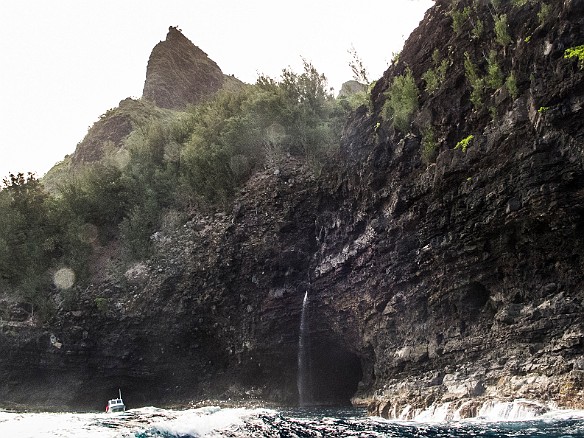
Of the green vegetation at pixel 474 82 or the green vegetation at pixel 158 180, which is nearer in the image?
the green vegetation at pixel 474 82

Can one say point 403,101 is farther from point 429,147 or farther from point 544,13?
point 544,13

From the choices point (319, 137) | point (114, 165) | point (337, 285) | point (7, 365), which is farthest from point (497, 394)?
point (114, 165)

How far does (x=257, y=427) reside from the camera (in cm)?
1464

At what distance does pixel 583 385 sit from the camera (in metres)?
14.8

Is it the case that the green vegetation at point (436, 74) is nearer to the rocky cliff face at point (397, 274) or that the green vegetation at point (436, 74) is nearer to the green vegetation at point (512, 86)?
the rocky cliff face at point (397, 274)

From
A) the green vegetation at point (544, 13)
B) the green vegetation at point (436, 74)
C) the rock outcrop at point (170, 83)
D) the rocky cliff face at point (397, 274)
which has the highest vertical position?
the rock outcrop at point (170, 83)

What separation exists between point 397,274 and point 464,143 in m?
7.08

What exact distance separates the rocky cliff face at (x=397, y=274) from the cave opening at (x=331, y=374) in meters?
0.10

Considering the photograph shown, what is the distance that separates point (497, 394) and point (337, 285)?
13.4 m

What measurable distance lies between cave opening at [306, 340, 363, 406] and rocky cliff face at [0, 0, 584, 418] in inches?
4.0

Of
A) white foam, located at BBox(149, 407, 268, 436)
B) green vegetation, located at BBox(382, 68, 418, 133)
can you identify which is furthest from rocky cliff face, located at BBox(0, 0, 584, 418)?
white foam, located at BBox(149, 407, 268, 436)

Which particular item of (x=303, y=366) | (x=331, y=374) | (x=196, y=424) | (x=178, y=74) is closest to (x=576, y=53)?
(x=196, y=424)

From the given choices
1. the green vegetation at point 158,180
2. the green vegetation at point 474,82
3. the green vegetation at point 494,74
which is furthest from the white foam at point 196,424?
the green vegetation at point 158,180

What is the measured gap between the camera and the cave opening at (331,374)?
3259cm
